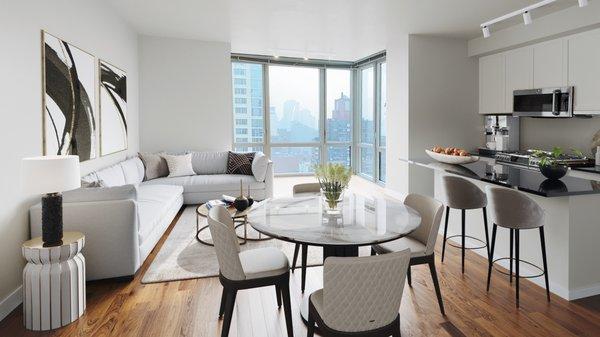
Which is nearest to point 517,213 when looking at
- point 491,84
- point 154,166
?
point 491,84

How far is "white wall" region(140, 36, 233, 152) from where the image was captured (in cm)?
625

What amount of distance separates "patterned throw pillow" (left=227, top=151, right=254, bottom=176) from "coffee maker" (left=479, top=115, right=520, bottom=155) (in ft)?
12.1

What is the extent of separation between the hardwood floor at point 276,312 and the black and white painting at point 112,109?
2151 millimetres

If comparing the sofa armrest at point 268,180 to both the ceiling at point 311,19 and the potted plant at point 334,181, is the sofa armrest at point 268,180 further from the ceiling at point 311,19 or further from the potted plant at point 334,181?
the potted plant at point 334,181

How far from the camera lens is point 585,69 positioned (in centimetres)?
429

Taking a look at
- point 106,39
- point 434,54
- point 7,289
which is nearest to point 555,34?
point 434,54

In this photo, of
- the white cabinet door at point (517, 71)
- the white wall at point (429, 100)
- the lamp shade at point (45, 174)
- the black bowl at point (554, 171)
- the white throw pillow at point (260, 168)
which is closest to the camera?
the lamp shade at point (45, 174)

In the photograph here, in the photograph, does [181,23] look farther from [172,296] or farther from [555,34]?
[555,34]

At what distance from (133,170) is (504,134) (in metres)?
5.38

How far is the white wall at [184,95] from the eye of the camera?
6250 mm

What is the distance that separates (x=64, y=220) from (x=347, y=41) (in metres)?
5.05

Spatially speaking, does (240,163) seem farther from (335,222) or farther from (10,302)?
(335,222)

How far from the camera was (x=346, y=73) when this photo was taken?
876cm

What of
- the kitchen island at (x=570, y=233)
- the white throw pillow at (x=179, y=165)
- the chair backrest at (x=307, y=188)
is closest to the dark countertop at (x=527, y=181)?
the kitchen island at (x=570, y=233)
